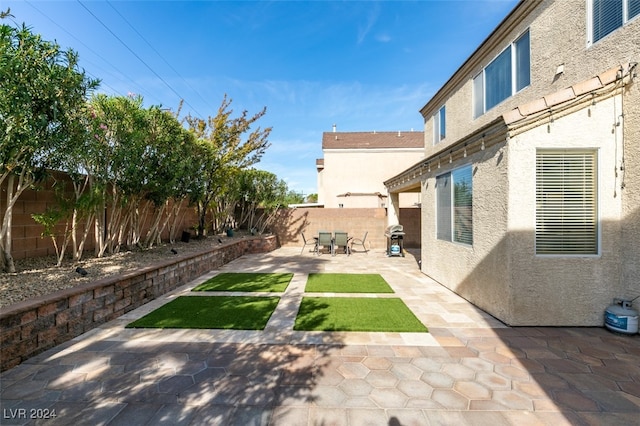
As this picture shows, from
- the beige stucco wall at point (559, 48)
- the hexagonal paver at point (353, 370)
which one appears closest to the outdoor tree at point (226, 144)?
the beige stucco wall at point (559, 48)

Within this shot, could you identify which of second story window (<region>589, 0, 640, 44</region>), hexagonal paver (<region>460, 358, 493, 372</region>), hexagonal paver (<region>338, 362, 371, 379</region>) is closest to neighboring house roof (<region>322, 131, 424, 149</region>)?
A: second story window (<region>589, 0, 640, 44</region>)

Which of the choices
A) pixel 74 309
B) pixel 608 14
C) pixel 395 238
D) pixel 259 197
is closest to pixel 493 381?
pixel 74 309

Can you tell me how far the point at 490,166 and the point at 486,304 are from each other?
2.78m

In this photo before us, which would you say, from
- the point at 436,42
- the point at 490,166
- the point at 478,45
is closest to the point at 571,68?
the point at 490,166

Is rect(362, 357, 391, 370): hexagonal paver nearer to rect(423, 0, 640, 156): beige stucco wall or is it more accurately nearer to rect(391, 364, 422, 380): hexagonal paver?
rect(391, 364, 422, 380): hexagonal paver

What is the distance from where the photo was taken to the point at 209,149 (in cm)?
995

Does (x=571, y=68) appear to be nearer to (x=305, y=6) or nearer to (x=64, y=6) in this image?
(x=305, y=6)

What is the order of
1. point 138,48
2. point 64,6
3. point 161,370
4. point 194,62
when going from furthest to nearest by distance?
point 194,62
point 138,48
point 64,6
point 161,370

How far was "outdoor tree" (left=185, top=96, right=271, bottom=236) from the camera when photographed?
11461mm

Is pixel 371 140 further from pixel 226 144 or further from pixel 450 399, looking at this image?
pixel 450 399

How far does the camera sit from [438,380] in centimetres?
314

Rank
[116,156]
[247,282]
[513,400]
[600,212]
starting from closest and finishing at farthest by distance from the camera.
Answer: [513,400]
[600,212]
[116,156]
[247,282]

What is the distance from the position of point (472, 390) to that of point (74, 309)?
19.0ft

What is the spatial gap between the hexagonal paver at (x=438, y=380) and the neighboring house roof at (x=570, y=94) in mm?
4206
